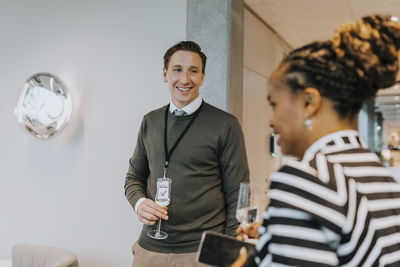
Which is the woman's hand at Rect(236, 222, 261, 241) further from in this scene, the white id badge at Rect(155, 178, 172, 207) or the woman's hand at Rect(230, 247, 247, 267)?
the white id badge at Rect(155, 178, 172, 207)

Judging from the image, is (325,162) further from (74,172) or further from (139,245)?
(74,172)

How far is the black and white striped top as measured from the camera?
69cm

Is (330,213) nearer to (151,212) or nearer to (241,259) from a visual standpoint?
(241,259)

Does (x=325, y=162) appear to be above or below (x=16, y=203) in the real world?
above

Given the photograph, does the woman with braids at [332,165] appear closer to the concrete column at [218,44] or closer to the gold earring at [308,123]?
the gold earring at [308,123]

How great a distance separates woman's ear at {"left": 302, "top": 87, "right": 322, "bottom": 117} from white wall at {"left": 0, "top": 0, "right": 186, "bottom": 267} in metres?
2.32

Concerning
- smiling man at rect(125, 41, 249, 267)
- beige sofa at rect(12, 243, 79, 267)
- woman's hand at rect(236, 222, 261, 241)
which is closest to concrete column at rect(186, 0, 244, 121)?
smiling man at rect(125, 41, 249, 267)

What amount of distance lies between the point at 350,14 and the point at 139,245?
141 inches

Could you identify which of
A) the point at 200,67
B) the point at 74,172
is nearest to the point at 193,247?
the point at 200,67

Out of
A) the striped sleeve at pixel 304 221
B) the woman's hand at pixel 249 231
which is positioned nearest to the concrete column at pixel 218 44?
the woman's hand at pixel 249 231

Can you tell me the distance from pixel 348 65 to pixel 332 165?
0.20m

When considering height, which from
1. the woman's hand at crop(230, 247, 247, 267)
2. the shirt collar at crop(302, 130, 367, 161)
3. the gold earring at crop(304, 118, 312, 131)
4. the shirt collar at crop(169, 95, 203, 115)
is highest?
the shirt collar at crop(169, 95, 203, 115)

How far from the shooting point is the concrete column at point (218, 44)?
2.85 metres

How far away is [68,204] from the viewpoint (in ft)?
11.0
